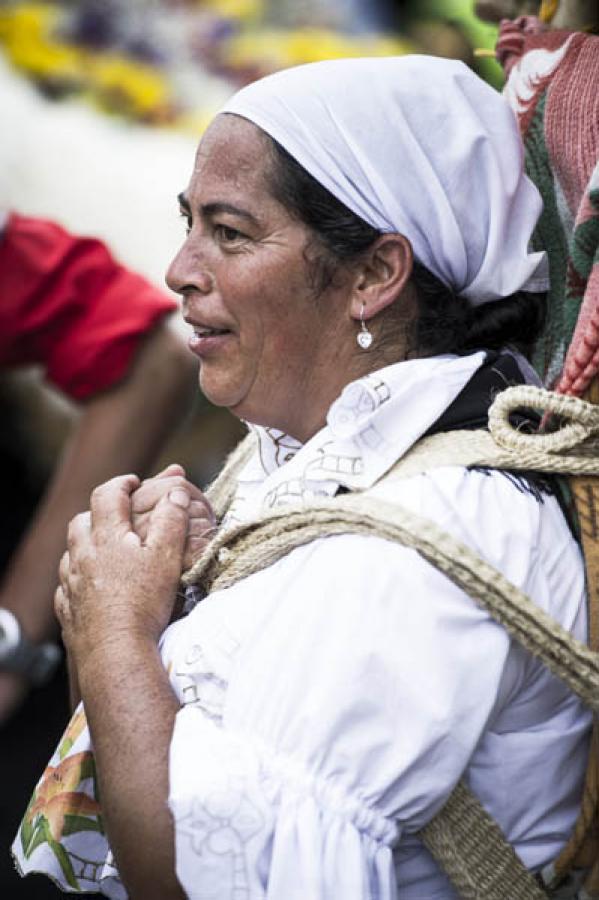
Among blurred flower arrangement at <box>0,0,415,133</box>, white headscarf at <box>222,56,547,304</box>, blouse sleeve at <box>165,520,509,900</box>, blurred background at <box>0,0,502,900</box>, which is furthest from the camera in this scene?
blurred flower arrangement at <box>0,0,415,133</box>

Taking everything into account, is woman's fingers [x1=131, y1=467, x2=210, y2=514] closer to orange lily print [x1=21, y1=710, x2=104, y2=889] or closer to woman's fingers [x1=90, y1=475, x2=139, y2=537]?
woman's fingers [x1=90, y1=475, x2=139, y2=537]

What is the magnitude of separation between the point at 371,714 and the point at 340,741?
50 mm

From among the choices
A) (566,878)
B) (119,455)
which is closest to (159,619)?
(566,878)

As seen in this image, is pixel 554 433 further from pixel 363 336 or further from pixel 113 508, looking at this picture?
pixel 113 508

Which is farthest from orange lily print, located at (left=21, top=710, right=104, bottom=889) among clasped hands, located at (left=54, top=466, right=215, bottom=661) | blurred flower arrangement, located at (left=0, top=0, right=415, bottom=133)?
blurred flower arrangement, located at (left=0, top=0, right=415, bottom=133)

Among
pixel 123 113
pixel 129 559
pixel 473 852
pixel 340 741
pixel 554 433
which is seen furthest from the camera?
pixel 123 113

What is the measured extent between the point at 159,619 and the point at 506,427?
57 centimetres

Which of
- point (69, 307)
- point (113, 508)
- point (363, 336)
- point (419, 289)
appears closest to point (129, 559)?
point (113, 508)

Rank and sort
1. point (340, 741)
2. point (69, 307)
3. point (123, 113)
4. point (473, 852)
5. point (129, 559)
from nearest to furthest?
1. point (340, 741)
2. point (473, 852)
3. point (129, 559)
4. point (69, 307)
5. point (123, 113)

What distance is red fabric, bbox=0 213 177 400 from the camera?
370 centimetres

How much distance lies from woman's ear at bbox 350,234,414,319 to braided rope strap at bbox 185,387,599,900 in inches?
10.0

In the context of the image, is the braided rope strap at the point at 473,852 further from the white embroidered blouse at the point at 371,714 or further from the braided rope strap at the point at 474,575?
the braided rope strap at the point at 474,575

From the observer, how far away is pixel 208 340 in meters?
2.02

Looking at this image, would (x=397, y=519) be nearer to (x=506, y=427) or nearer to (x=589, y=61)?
(x=506, y=427)
